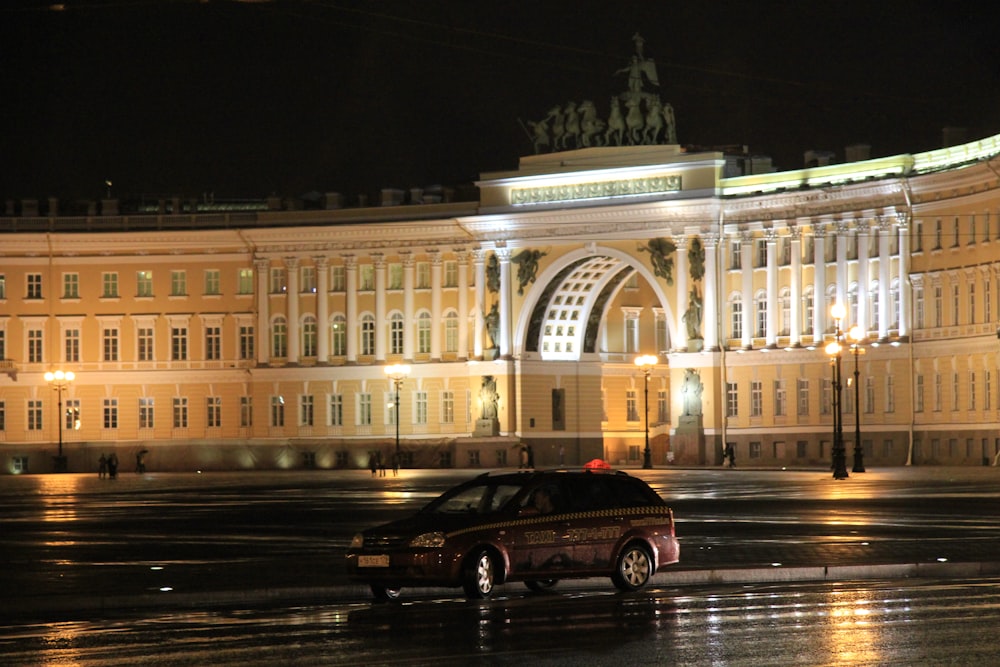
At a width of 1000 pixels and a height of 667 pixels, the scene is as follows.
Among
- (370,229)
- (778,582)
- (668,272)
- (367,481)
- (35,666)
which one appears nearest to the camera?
(35,666)

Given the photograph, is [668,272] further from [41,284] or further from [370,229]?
[41,284]

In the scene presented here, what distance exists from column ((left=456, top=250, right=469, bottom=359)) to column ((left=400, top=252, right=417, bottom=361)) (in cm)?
267

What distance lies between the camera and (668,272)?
95.3 meters

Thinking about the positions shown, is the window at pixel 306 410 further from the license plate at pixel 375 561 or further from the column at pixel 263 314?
the license plate at pixel 375 561

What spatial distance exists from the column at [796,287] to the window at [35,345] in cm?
3996

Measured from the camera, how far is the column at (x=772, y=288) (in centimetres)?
9225

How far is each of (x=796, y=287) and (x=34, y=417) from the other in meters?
40.6

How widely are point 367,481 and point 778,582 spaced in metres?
48.0

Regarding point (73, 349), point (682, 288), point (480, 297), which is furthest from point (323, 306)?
point (682, 288)

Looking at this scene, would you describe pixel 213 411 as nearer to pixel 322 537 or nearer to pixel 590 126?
pixel 590 126

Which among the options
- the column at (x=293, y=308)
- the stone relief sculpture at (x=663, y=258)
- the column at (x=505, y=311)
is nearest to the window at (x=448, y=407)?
the column at (x=505, y=311)

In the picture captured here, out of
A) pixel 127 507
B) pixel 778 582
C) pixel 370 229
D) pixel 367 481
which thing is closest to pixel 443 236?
pixel 370 229

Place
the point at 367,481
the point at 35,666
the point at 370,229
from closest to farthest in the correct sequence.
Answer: the point at 35,666
the point at 367,481
the point at 370,229

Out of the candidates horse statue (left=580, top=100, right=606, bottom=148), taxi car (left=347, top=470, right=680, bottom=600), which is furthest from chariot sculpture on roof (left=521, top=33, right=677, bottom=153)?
taxi car (left=347, top=470, right=680, bottom=600)
